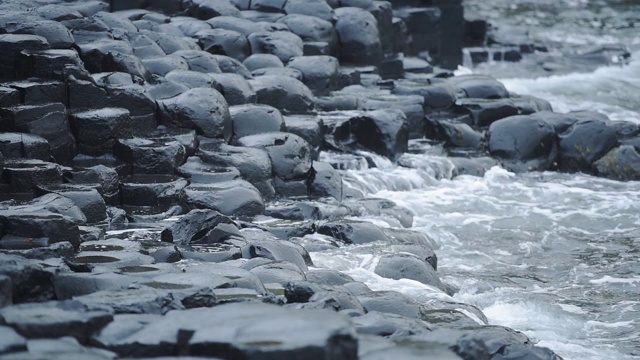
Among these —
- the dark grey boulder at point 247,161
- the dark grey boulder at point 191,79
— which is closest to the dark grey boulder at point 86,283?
the dark grey boulder at point 247,161

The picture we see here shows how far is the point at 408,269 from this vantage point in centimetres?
795

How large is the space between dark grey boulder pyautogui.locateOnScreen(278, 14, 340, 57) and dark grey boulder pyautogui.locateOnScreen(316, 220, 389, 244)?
6337mm

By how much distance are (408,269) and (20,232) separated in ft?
9.99

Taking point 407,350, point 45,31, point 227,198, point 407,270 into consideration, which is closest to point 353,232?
point 407,270

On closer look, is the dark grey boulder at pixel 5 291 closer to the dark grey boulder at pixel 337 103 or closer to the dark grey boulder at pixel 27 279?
the dark grey boulder at pixel 27 279

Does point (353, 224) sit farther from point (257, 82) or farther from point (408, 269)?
point (257, 82)

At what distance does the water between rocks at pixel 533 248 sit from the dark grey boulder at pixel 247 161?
1.24m

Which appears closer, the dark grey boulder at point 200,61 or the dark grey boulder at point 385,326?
the dark grey boulder at point 385,326

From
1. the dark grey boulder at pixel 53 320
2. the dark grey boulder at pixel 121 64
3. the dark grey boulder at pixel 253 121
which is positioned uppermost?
the dark grey boulder at pixel 53 320

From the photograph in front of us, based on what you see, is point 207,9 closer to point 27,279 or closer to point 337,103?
point 337,103

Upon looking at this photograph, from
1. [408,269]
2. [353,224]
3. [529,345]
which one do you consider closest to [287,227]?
[353,224]

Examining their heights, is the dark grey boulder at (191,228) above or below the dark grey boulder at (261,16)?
below

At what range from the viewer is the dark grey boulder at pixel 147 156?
945 centimetres

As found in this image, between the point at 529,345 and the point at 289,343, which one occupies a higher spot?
the point at 289,343
